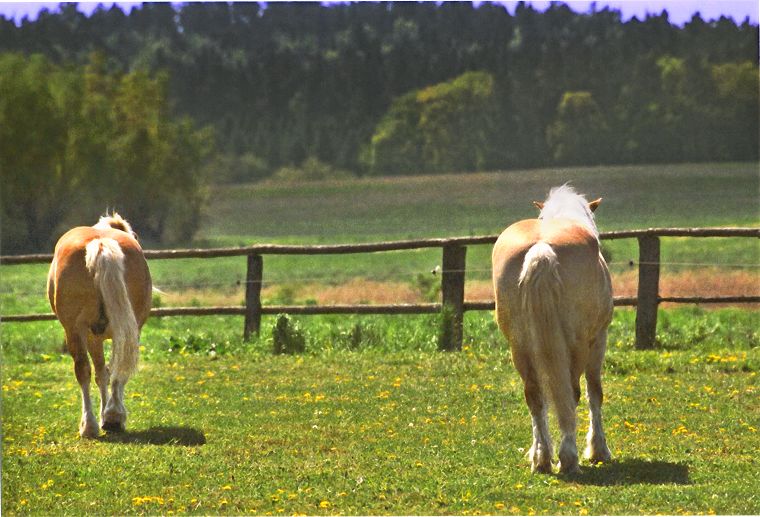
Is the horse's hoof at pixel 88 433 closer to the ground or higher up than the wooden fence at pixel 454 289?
closer to the ground

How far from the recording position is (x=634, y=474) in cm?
A: 662

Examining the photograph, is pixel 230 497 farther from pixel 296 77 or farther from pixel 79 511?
pixel 296 77

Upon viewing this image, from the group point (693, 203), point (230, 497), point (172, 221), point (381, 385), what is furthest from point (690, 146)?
point (230, 497)

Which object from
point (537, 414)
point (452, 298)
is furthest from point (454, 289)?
point (537, 414)

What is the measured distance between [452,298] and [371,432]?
5.08m

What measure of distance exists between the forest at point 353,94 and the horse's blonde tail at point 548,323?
3144 centimetres

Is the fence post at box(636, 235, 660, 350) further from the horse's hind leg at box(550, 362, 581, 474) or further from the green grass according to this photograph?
the horse's hind leg at box(550, 362, 581, 474)

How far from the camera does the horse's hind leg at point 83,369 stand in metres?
8.30

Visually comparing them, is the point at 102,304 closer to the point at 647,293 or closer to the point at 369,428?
the point at 369,428

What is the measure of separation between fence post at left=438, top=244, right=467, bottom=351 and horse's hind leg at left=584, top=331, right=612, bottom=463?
567 centimetres

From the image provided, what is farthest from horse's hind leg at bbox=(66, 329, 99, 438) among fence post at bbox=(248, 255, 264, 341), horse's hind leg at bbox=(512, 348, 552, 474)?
fence post at bbox=(248, 255, 264, 341)

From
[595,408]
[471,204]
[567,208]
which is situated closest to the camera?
[595,408]

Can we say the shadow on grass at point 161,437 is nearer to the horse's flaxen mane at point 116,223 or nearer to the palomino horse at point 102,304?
the palomino horse at point 102,304

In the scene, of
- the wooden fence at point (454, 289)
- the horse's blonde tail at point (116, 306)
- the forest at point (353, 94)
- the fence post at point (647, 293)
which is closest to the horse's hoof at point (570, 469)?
the horse's blonde tail at point (116, 306)
